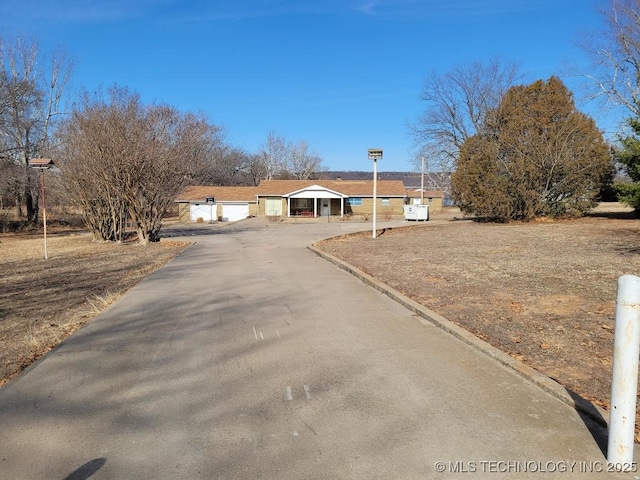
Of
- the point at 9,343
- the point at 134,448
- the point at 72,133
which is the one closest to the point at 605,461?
the point at 134,448

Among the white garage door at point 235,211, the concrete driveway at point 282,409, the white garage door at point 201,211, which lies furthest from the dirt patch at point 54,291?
the white garage door at point 235,211

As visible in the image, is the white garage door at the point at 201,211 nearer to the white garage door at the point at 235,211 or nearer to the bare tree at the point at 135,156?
the white garage door at the point at 235,211

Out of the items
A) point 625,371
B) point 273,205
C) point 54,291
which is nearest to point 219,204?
point 273,205

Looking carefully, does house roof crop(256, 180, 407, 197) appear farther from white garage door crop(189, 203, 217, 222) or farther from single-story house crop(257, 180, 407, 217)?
white garage door crop(189, 203, 217, 222)

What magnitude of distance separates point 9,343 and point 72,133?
1818 cm

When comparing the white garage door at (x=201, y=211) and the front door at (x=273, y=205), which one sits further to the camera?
the front door at (x=273, y=205)

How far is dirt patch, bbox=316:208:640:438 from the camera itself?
5.01m

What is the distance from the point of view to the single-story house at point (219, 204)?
5591 cm

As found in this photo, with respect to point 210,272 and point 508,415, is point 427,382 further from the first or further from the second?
point 210,272

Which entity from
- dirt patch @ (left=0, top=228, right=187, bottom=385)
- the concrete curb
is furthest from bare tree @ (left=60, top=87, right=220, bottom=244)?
the concrete curb

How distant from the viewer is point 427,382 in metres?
4.48

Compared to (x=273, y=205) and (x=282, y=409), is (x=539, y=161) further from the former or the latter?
(x=273, y=205)

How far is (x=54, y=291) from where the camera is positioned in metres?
10.7

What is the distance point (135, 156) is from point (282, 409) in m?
18.1
